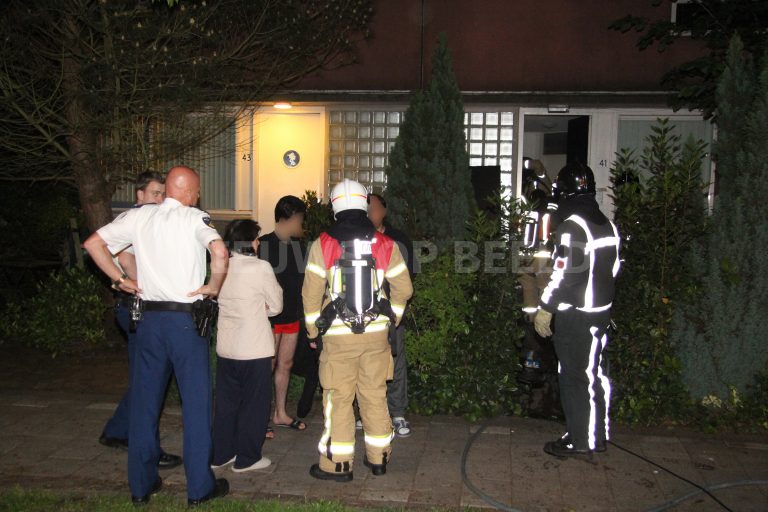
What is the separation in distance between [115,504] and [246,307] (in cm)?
151

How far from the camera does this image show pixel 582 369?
16.5 feet

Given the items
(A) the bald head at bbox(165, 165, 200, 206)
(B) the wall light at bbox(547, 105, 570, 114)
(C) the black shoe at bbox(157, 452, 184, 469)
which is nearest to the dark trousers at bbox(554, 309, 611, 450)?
(A) the bald head at bbox(165, 165, 200, 206)

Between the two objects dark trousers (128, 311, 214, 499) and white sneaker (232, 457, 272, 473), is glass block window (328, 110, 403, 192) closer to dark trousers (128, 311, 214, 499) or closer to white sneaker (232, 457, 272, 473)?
white sneaker (232, 457, 272, 473)

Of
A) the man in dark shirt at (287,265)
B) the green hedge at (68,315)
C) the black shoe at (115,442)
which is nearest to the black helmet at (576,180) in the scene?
the man in dark shirt at (287,265)

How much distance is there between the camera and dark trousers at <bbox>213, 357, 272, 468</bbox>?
4.88 meters

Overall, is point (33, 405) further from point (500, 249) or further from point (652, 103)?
point (652, 103)

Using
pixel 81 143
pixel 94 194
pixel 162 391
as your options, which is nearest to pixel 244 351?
pixel 162 391

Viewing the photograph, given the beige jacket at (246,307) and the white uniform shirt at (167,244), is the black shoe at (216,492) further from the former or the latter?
the white uniform shirt at (167,244)

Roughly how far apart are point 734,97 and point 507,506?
13.5 ft

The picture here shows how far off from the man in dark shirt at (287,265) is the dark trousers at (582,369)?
205 centimetres

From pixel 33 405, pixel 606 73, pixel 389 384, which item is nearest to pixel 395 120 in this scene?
pixel 606 73

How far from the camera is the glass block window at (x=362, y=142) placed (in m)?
10.5

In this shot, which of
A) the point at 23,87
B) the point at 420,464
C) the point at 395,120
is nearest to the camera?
the point at 420,464

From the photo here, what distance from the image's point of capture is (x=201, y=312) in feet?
13.9
